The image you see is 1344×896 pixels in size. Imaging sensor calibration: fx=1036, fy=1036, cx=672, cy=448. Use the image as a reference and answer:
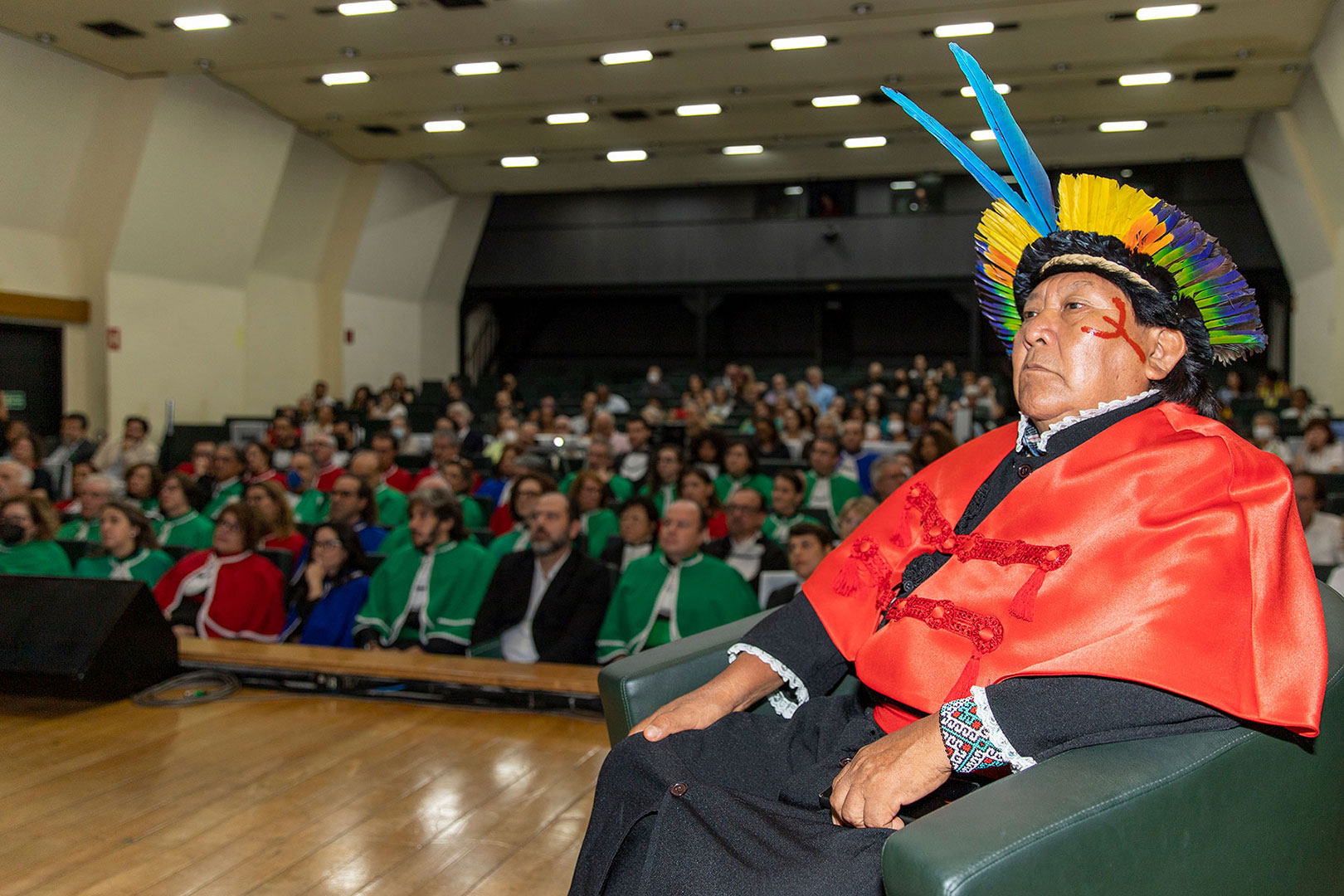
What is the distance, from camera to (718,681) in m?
1.69

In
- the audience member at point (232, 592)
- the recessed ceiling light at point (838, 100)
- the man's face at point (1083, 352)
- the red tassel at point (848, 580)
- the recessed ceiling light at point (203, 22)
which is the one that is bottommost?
the audience member at point (232, 592)

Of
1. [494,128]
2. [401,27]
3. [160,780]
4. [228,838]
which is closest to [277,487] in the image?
[160,780]

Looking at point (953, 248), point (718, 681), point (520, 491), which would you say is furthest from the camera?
point (953, 248)

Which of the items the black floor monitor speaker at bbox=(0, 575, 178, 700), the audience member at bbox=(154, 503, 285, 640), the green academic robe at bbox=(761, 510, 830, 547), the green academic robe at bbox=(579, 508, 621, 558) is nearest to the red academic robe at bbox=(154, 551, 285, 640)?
the audience member at bbox=(154, 503, 285, 640)

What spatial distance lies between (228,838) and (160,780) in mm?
442

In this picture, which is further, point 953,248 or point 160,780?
point 953,248

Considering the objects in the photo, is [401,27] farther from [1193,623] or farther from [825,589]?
[1193,623]

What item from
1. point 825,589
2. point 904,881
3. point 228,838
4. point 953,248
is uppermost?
point 953,248

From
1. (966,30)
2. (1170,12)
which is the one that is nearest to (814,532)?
(966,30)

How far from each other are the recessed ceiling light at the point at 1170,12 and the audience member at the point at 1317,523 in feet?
15.5

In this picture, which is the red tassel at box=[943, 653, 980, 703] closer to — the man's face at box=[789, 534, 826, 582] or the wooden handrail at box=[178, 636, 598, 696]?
the wooden handrail at box=[178, 636, 598, 696]

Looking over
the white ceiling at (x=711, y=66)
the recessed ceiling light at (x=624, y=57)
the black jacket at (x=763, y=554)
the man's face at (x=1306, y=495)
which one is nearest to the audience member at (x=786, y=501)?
the black jacket at (x=763, y=554)

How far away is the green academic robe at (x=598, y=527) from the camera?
523 centimetres

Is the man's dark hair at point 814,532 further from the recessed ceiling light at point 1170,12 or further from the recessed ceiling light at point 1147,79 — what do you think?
the recessed ceiling light at point 1147,79
